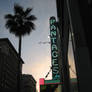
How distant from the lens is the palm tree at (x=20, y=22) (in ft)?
71.6

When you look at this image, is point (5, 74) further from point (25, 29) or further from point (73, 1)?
point (73, 1)

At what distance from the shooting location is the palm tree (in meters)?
21.8

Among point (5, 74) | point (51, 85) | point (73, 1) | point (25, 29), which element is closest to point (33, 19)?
point (25, 29)

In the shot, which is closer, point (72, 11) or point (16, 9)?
point (72, 11)

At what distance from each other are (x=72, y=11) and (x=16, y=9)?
1997cm

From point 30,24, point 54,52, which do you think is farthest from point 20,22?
point 54,52

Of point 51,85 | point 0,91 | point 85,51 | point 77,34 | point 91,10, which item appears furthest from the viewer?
point 0,91

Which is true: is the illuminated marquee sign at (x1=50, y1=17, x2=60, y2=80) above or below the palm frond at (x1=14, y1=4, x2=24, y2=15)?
below

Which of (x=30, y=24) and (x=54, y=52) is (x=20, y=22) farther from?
(x=54, y=52)

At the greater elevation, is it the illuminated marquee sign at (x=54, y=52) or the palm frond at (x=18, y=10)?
the palm frond at (x=18, y=10)

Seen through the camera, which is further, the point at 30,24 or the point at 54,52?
the point at 54,52

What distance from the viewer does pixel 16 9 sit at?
2297 cm

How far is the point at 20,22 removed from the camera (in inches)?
882

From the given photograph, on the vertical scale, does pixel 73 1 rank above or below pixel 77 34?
above
